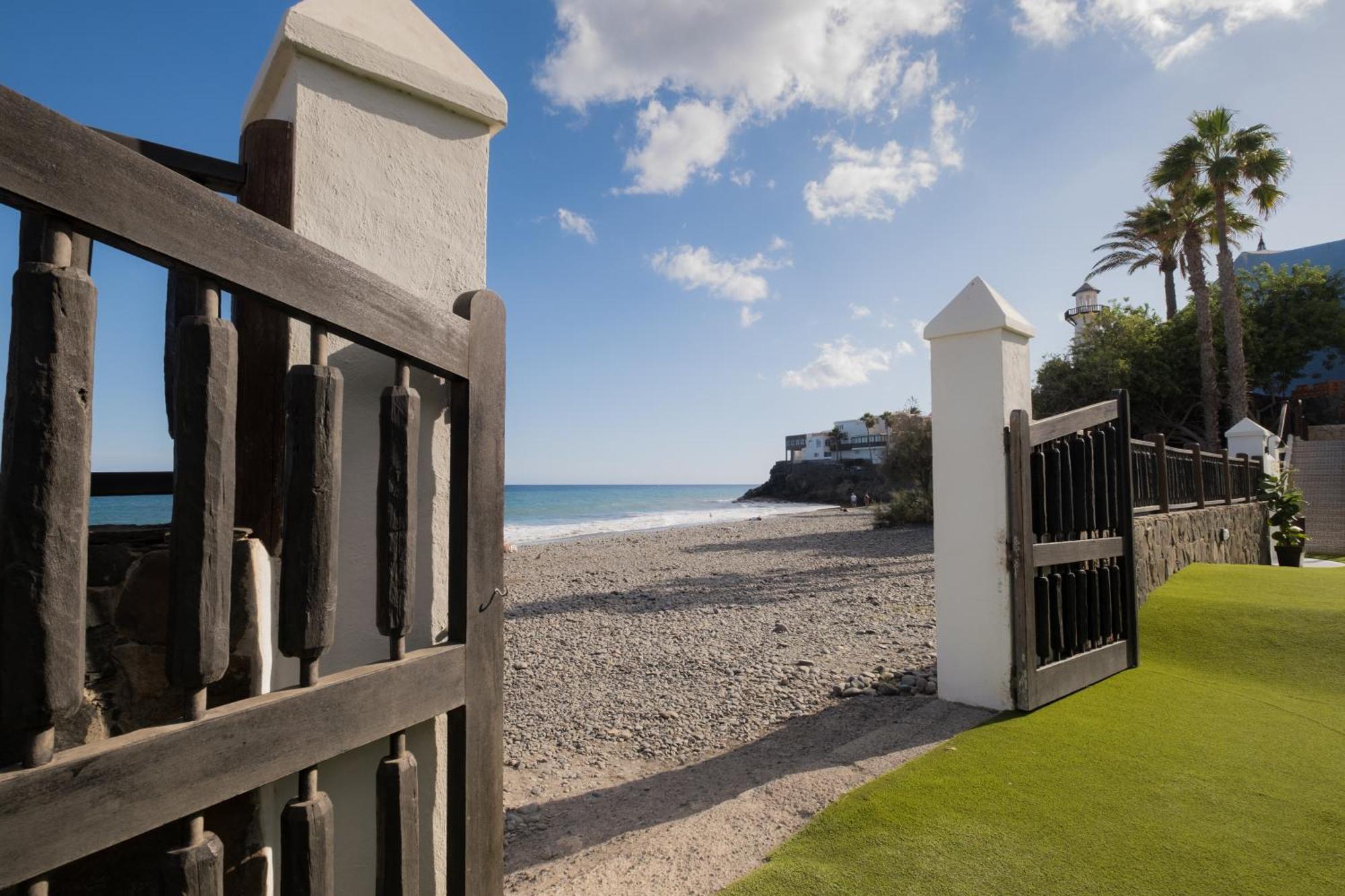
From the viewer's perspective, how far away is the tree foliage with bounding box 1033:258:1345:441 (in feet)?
69.7

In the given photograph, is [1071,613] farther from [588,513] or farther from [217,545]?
[588,513]

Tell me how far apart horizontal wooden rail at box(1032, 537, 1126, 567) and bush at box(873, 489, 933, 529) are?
44.4ft

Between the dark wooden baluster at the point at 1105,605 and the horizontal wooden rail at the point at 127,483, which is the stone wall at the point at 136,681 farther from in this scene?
the dark wooden baluster at the point at 1105,605

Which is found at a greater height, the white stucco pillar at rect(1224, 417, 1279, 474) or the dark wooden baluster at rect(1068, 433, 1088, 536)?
the white stucco pillar at rect(1224, 417, 1279, 474)

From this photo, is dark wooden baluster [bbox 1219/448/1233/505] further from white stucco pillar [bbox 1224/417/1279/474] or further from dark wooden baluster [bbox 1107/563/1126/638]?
dark wooden baluster [bbox 1107/563/1126/638]

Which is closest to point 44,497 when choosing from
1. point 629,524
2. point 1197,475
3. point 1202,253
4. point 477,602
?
point 477,602

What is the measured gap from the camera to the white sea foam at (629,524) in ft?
89.0

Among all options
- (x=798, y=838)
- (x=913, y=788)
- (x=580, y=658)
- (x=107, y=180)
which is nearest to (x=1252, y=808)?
(x=913, y=788)

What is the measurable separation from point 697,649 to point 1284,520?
9619 mm

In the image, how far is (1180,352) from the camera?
21.7 m

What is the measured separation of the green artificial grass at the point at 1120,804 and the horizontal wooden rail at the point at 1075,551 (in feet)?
2.56

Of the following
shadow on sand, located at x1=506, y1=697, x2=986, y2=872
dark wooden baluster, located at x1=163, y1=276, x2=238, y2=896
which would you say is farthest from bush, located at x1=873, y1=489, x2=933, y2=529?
dark wooden baluster, located at x1=163, y1=276, x2=238, y2=896

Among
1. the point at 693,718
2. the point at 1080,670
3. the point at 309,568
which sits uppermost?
the point at 309,568

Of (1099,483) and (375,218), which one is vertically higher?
(375,218)
